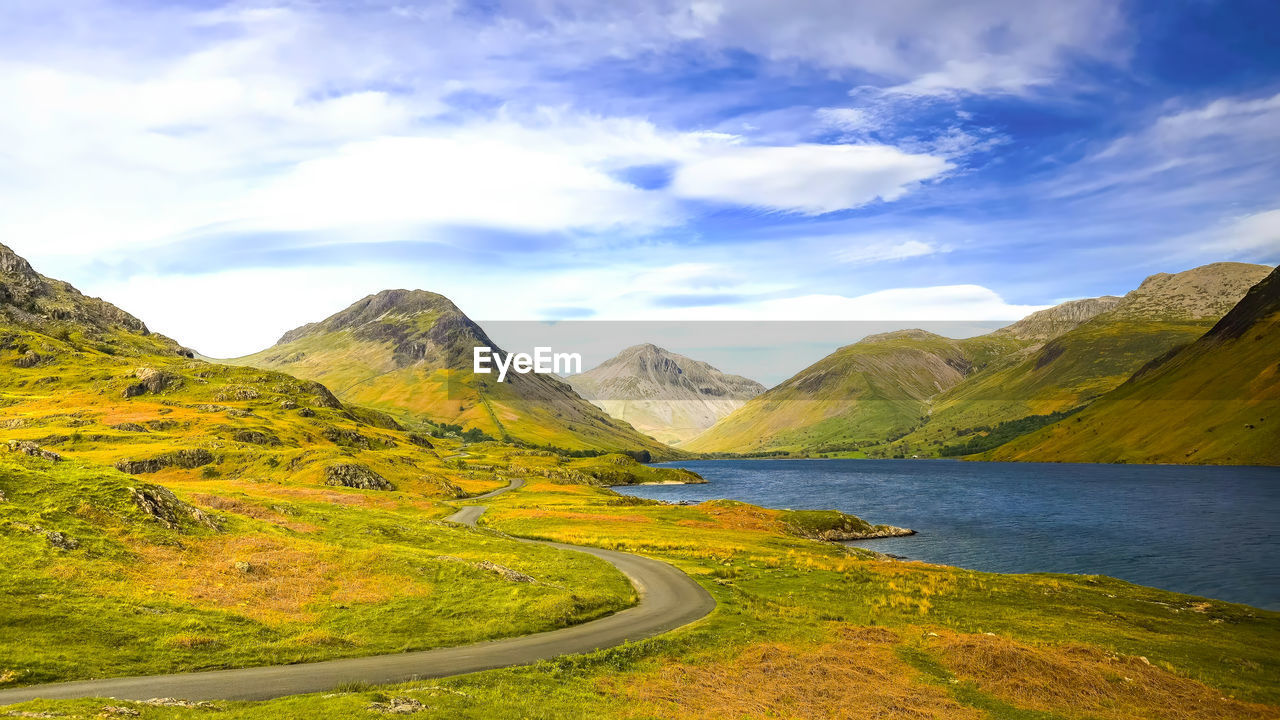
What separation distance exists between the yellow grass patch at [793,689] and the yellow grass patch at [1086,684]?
3.69m

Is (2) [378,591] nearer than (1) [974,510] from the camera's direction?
Yes

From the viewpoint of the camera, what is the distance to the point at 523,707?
86.1 feet

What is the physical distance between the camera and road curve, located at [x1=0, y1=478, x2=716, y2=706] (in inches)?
1011

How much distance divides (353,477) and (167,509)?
8705 cm

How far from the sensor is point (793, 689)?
3144 cm

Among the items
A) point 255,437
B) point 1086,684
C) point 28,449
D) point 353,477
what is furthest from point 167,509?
point 255,437

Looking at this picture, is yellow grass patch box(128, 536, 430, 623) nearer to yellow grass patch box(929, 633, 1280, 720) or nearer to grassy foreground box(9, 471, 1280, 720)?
grassy foreground box(9, 471, 1280, 720)

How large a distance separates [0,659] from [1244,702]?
55.3 m

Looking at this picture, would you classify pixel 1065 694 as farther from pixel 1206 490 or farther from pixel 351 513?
pixel 1206 490

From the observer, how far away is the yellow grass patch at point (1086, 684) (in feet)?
102

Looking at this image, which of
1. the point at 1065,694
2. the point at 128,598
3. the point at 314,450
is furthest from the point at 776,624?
the point at 314,450

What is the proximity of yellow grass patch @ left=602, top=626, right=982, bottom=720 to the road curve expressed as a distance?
6.59 m

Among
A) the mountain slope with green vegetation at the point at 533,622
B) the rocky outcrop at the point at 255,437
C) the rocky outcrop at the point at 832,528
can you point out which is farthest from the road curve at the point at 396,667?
the rocky outcrop at the point at 255,437

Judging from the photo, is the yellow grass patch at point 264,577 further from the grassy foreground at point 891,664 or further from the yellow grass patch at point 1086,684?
the yellow grass patch at point 1086,684
